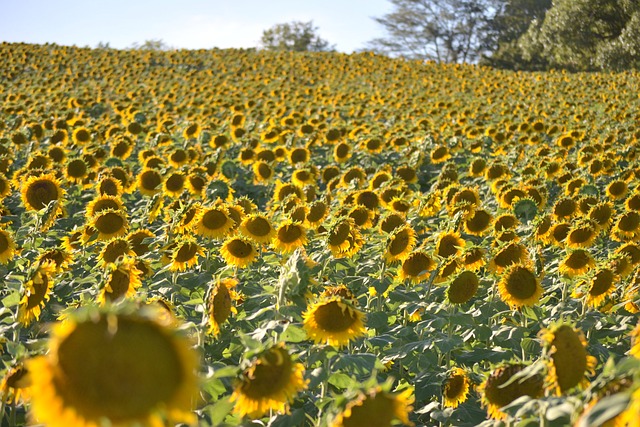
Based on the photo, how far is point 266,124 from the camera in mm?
13391

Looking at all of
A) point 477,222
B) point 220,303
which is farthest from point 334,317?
point 477,222

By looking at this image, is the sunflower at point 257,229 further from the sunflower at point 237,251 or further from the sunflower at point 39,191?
the sunflower at point 39,191

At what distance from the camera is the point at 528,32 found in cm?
3631

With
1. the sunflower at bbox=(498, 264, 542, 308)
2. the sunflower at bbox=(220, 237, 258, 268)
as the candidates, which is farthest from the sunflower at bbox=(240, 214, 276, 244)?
the sunflower at bbox=(498, 264, 542, 308)

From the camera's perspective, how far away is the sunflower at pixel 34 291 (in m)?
3.00

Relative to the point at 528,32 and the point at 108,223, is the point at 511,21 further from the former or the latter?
the point at 108,223

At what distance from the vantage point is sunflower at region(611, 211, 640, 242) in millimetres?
5453

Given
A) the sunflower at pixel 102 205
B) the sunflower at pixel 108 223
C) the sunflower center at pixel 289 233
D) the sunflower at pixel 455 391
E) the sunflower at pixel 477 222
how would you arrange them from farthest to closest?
the sunflower at pixel 477 222 → the sunflower at pixel 102 205 → the sunflower at pixel 108 223 → the sunflower center at pixel 289 233 → the sunflower at pixel 455 391

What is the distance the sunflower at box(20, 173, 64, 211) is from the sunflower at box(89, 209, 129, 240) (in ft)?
3.53

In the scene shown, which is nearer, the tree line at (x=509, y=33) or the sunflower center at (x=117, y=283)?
the sunflower center at (x=117, y=283)

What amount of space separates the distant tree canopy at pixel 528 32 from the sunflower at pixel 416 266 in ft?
94.6

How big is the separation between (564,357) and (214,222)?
3.28 m

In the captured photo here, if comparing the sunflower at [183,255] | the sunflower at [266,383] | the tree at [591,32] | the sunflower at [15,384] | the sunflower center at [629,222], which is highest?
the tree at [591,32]

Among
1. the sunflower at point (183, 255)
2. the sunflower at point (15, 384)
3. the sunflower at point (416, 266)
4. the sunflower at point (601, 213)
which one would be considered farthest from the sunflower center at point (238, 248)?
the sunflower at point (601, 213)
